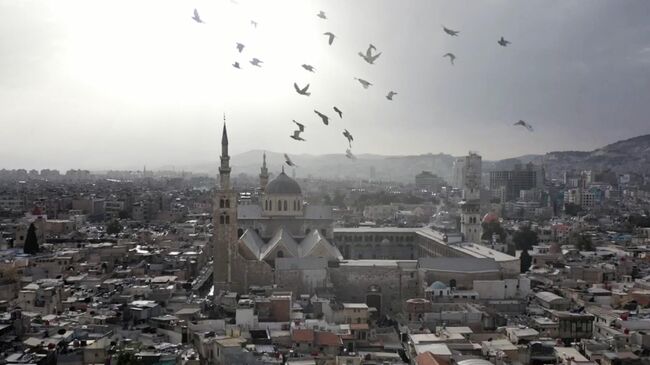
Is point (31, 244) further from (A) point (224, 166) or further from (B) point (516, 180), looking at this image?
(B) point (516, 180)

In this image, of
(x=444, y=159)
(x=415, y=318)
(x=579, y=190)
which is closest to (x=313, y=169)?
(x=444, y=159)

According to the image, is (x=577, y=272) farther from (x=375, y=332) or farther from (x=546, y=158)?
(x=546, y=158)

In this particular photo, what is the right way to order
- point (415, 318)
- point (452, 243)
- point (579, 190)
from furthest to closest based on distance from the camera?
point (579, 190)
point (452, 243)
point (415, 318)

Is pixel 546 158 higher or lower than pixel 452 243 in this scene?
higher

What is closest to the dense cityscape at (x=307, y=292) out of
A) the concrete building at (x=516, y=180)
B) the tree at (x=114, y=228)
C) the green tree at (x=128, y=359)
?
the green tree at (x=128, y=359)

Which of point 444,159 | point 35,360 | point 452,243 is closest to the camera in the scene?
point 35,360

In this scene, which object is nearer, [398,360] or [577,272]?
[398,360]

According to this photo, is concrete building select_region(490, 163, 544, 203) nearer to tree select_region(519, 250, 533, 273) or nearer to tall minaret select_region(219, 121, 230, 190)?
tree select_region(519, 250, 533, 273)
